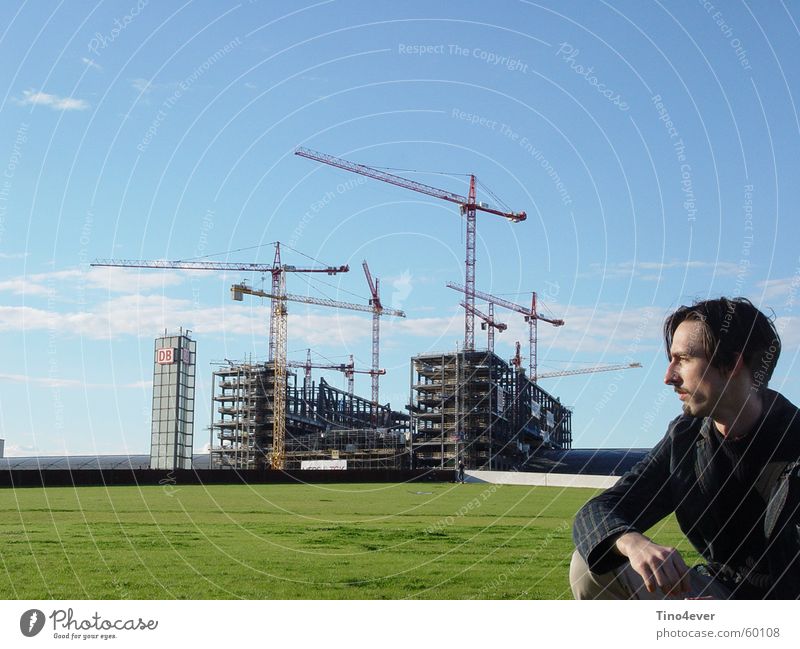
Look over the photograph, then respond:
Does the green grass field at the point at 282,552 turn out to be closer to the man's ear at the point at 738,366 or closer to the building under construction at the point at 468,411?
the man's ear at the point at 738,366

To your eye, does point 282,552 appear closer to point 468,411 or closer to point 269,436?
point 468,411

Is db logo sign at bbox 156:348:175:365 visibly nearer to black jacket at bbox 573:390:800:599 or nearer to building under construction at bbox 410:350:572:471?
building under construction at bbox 410:350:572:471

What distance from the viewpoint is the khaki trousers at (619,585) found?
3.57 m

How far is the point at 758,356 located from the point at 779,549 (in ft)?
2.55

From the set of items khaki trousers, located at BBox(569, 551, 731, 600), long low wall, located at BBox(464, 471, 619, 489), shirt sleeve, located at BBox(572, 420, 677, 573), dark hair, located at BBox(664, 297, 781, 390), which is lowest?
long low wall, located at BBox(464, 471, 619, 489)

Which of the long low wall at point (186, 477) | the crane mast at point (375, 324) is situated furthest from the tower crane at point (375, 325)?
the long low wall at point (186, 477)

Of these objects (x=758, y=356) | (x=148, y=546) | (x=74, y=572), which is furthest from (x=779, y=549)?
(x=148, y=546)

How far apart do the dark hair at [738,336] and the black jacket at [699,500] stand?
0.14 m

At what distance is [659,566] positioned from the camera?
312 cm

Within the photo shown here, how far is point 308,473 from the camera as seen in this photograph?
4959 cm

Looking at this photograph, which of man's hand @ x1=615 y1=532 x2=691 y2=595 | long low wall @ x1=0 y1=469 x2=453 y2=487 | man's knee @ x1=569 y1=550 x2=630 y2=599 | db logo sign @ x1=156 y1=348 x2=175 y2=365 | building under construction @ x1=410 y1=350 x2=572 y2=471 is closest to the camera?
man's hand @ x1=615 y1=532 x2=691 y2=595

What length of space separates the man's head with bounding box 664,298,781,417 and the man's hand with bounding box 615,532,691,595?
0.65 m

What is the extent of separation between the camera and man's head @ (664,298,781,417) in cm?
361

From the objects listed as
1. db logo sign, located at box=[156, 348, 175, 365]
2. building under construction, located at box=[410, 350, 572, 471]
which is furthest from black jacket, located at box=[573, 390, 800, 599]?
building under construction, located at box=[410, 350, 572, 471]
